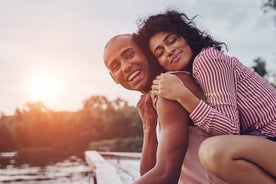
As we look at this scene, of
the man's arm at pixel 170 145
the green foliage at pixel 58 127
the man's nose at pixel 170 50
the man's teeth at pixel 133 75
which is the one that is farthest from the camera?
the green foliage at pixel 58 127

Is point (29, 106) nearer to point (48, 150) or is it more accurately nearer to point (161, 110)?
point (48, 150)

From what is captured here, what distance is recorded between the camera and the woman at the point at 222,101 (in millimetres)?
1219

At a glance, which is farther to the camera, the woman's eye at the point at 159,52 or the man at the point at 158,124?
the woman's eye at the point at 159,52

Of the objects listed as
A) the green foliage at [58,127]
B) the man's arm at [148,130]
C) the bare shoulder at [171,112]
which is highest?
the bare shoulder at [171,112]

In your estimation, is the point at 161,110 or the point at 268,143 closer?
the point at 268,143

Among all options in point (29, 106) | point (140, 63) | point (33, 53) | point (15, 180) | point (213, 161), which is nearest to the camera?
point (213, 161)

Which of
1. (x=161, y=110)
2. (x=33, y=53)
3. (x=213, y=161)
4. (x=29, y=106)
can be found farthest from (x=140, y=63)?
(x=29, y=106)

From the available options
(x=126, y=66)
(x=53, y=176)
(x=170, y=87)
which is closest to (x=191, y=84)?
(x=170, y=87)

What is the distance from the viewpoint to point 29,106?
93.8 feet

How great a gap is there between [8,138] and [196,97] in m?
25.8

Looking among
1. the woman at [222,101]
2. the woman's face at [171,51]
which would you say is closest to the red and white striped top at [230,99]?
the woman at [222,101]

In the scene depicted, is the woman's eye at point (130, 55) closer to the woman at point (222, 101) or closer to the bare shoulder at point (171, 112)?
the woman at point (222, 101)

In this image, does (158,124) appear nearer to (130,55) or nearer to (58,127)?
(130,55)

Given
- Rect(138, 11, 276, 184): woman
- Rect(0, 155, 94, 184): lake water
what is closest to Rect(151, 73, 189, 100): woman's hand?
Rect(138, 11, 276, 184): woman
